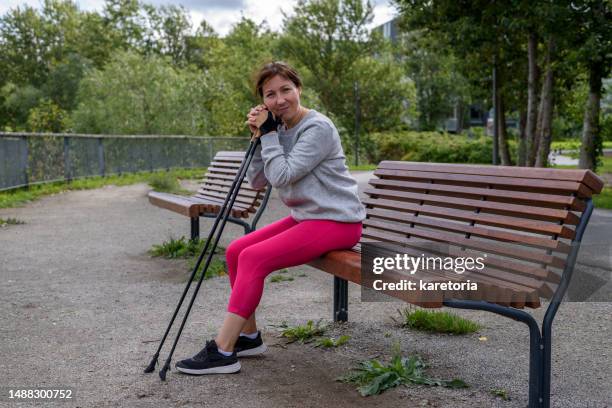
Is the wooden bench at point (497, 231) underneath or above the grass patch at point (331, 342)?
A: above

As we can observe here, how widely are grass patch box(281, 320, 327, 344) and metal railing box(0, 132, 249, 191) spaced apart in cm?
1119

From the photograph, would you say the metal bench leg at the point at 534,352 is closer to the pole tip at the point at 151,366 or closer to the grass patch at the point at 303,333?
the grass patch at the point at 303,333

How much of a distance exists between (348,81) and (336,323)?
42811mm

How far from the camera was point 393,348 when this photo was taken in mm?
4422

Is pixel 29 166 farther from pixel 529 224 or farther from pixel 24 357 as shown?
pixel 529 224

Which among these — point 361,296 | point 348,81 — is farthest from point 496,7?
point 348,81

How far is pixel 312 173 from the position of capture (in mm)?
4117

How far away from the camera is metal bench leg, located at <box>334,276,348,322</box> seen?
194 inches

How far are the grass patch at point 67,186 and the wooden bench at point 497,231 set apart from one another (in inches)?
399

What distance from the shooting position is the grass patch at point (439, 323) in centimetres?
478

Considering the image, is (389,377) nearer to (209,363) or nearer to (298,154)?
(209,363)

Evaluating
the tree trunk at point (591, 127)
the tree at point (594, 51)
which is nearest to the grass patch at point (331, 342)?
the tree at point (594, 51)

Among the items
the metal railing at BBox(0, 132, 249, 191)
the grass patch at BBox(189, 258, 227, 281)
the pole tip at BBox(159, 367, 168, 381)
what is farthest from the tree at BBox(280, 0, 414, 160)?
the pole tip at BBox(159, 367, 168, 381)

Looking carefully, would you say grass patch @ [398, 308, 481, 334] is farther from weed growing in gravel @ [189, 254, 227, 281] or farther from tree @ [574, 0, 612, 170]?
tree @ [574, 0, 612, 170]
